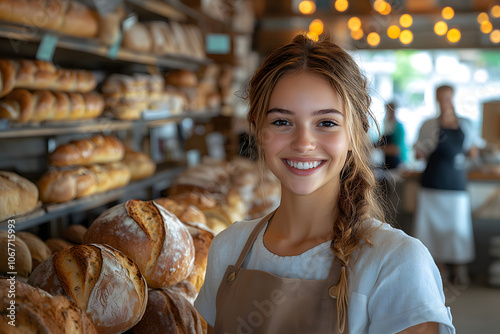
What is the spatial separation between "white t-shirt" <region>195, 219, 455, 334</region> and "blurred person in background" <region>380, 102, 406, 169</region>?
16.2 ft

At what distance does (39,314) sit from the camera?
0.82 meters

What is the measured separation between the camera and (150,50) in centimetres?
316

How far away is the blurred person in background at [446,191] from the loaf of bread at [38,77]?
295 cm

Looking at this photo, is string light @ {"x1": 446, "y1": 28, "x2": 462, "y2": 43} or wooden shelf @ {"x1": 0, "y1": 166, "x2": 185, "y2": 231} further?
string light @ {"x1": 446, "y1": 28, "x2": 462, "y2": 43}

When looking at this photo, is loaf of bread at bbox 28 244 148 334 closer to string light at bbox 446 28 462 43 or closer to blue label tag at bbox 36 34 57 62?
blue label tag at bbox 36 34 57 62

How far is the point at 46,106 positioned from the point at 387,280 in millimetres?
1688

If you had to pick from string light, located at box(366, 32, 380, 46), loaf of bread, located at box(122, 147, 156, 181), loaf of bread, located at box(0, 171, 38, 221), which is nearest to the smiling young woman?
loaf of bread, located at box(0, 171, 38, 221)

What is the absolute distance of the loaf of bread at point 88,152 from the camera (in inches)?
89.7

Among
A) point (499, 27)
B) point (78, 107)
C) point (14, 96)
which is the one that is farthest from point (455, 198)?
point (14, 96)

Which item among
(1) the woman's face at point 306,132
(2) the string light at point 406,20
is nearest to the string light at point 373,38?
(2) the string light at point 406,20

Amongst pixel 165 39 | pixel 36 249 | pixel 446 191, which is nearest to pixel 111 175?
pixel 36 249

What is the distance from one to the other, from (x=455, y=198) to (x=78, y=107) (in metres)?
3.25

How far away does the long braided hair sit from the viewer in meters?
1.00

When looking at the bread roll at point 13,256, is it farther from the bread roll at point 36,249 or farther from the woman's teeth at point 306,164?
the woman's teeth at point 306,164
